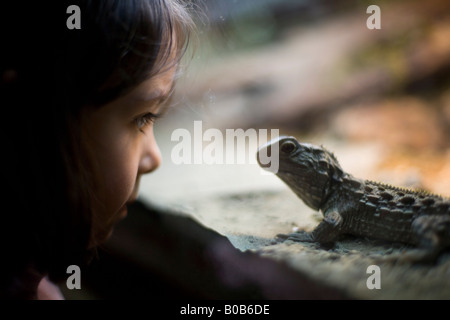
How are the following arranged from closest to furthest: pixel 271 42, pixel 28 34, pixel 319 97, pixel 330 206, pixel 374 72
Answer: pixel 28 34 → pixel 330 206 → pixel 374 72 → pixel 319 97 → pixel 271 42

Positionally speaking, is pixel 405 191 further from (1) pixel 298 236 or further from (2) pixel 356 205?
(1) pixel 298 236

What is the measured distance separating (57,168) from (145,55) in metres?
0.46

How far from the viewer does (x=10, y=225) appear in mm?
1357

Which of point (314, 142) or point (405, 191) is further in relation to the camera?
point (314, 142)

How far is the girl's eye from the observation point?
1415 millimetres

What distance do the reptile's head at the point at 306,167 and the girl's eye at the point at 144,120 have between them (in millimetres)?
426

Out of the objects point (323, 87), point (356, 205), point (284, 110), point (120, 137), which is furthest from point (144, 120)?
point (323, 87)

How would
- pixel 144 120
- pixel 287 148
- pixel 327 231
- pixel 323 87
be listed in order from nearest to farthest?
pixel 327 231 < pixel 287 148 < pixel 144 120 < pixel 323 87

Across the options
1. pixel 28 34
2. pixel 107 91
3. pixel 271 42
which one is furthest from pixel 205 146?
pixel 271 42

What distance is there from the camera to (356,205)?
1235 millimetres

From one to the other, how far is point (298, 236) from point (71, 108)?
830mm

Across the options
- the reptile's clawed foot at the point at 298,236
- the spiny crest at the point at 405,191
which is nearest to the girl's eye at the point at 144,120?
the reptile's clawed foot at the point at 298,236

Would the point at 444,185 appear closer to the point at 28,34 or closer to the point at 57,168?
the point at 57,168

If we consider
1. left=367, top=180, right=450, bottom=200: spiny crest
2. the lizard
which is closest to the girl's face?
the lizard
